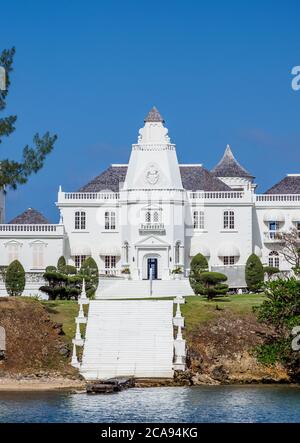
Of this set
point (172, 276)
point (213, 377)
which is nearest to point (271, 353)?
point (213, 377)

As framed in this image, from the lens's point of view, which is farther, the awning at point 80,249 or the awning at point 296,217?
the awning at point 296,217

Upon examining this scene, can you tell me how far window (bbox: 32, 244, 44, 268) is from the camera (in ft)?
315

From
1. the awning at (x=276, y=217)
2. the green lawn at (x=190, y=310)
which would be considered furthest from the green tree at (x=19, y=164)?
the awning at (x=276, y=217)

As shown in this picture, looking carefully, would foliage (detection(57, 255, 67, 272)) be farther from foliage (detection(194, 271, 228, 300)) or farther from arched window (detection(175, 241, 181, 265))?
foliage (detection(194, 271, 228, 300))

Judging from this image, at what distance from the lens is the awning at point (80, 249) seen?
96.4 m

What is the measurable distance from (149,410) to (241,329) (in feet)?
58.3

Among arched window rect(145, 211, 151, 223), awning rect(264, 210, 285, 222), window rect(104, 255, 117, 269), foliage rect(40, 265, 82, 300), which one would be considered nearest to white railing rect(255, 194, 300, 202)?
awning rect(264, 210, 285, 222)

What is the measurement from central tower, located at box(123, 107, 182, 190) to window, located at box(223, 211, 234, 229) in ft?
14.4

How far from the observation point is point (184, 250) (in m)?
94.9

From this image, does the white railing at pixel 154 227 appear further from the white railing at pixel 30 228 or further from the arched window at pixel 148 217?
the white railing at pixel 30 228

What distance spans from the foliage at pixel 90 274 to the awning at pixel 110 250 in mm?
2450

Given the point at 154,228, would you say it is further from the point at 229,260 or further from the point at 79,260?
the point at 79,260
